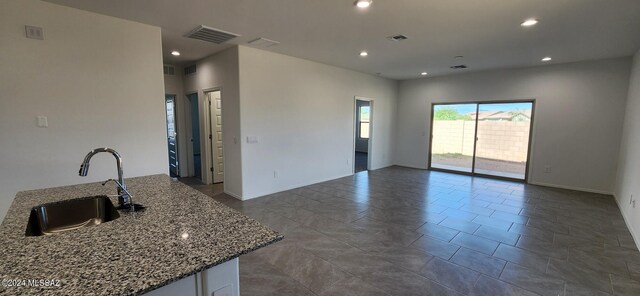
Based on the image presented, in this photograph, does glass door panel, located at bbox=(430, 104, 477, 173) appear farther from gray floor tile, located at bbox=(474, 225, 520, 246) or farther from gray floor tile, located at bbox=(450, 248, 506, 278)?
gray floor tile, located at bbox=(450, 248, 506, 278)

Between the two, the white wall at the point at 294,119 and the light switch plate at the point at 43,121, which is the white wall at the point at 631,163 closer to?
the white wall at the point at 294,119

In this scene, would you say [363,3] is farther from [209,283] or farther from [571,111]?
[571,111]

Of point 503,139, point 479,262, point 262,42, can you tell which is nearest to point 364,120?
point 503,139

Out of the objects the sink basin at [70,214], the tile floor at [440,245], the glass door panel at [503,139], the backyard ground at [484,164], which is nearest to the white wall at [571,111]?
the glass door panel at [503,139]

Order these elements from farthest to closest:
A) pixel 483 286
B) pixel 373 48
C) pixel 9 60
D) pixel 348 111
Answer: pixel 348 111 → pixel 373 48 → pixel 9 60 → pixel 483 286

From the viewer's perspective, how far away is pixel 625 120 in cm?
485

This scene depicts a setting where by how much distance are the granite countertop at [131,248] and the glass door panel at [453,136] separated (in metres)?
6.95

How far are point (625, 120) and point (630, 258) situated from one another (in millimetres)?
3375

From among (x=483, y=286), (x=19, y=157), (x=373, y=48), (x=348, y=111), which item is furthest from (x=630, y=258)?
(x=19, y=157)

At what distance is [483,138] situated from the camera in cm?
673

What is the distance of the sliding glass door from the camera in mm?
6203

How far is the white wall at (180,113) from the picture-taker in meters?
6.00

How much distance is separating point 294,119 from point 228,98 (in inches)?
49.5

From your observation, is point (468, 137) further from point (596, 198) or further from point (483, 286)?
point (483, 286)
